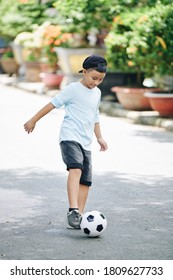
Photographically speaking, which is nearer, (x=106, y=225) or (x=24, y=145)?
(x=106, y=225)

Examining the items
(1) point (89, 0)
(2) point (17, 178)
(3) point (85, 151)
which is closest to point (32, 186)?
(2) point (17, 178)

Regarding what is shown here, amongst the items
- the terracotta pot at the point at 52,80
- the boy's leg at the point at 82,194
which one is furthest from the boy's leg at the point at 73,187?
the terracotta pot at the point at 52,80

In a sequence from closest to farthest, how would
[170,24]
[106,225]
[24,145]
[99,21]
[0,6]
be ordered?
[106,225]
[24,145]
[170,24]
[99,21]
[0,6]

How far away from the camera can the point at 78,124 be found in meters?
8.19

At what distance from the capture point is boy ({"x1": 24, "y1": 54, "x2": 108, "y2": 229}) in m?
8.05

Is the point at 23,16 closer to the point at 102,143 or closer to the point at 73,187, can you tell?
the point at 102,143

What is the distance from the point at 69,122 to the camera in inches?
323

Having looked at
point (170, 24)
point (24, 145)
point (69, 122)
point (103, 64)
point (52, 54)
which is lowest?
point (52, 54)

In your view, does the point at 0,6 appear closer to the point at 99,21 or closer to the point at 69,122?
the point at 99,21

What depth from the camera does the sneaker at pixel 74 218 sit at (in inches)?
316

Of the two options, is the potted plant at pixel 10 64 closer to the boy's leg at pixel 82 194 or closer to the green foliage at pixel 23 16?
the green foliage at pixel 23 16

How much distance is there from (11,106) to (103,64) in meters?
13.6

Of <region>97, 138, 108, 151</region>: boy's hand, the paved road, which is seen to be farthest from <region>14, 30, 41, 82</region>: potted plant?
<region>97, 138, 108, 151</region>: boy's hand

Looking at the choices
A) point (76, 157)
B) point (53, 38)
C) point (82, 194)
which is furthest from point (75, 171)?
point (53, 38)
